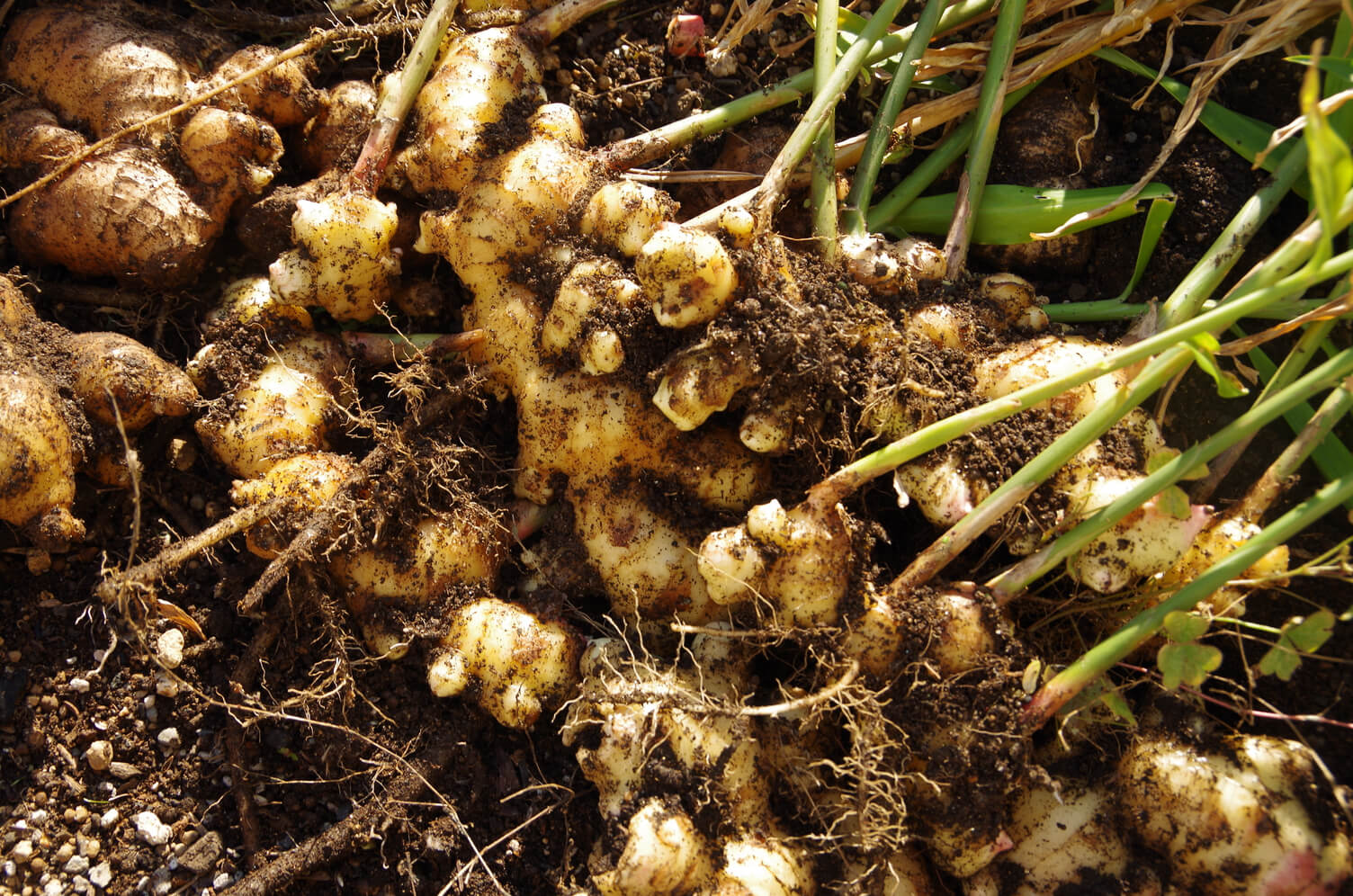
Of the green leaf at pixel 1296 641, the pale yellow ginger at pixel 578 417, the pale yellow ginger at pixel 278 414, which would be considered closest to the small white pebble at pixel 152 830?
the pale yellow ginger at pixel 278 414

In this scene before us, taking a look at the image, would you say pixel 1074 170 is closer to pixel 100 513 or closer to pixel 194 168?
pixel 194 168

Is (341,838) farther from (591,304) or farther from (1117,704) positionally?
(1117,704)

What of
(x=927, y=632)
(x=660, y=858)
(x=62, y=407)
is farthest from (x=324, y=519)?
(x=927, y=632)

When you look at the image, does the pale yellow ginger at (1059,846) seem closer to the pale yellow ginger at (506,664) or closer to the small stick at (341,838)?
the pale yellow ginger at (506,664)

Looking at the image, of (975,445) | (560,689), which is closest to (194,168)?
(560,689)

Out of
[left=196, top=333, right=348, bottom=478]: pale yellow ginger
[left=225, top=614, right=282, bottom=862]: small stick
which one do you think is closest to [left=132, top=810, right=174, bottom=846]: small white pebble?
[left=225, top=614, right=282, bottom=862]: small stick

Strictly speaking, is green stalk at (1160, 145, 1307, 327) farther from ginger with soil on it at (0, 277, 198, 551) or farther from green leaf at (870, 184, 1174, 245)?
ginger with soil on it at (0, 277, 198, 551)
